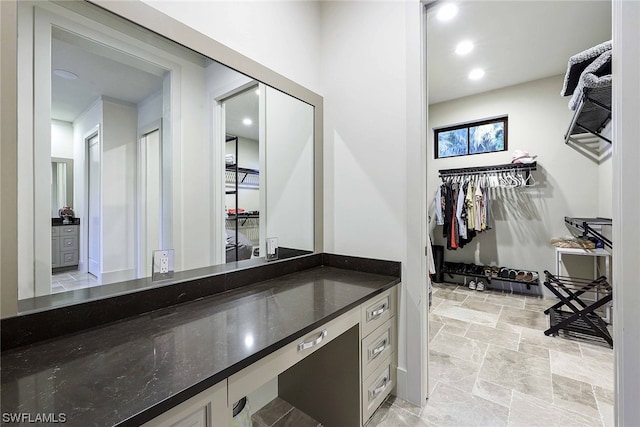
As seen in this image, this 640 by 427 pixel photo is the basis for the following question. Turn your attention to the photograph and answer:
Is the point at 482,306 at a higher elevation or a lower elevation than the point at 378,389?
lower

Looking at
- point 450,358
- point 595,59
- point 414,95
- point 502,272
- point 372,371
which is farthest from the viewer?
point 502,272

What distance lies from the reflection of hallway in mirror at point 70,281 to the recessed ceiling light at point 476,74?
13.7 ft

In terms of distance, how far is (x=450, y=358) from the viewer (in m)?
2.21

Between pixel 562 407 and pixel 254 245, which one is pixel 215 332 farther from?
pixel 562 407

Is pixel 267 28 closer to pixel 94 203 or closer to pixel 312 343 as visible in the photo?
pixel 94 203

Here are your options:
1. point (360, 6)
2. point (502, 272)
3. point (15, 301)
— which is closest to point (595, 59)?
point (360, 6)

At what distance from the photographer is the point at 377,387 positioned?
1529 mm

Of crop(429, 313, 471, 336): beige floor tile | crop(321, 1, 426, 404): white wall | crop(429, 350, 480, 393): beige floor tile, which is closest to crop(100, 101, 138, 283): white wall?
crop(321, 1, 426, 404): white wall

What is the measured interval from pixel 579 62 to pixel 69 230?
3.44 meters

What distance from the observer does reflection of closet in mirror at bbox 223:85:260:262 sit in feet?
5.19

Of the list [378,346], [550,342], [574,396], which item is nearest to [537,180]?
[550,342]

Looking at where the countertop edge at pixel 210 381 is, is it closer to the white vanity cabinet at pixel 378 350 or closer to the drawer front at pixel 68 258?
the white vanity cabinet at pixel 378 350

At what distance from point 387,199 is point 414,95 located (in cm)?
65

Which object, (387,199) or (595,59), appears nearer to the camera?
(387,199)
